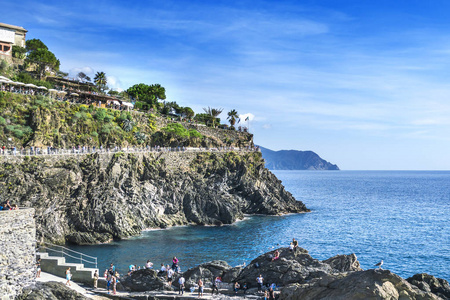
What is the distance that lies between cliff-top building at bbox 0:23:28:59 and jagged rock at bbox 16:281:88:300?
223ft

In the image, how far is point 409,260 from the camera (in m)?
47.6

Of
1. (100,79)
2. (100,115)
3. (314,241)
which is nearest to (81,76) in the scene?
(100,79)

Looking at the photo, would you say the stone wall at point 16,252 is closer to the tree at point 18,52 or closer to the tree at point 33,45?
the tree at point 18,52

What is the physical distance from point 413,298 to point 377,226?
178 ft

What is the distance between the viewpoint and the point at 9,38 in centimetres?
8244

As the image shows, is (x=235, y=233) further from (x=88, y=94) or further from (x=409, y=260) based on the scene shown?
(x=88, y=94)

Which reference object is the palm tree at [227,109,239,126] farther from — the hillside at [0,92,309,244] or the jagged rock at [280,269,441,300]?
the jagged rock at [280,269,441,300]

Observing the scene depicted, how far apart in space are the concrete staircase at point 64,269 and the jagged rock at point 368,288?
16.7 meters

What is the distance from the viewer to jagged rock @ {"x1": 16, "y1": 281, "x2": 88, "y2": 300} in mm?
25031

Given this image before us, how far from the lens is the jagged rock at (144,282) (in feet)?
93.5

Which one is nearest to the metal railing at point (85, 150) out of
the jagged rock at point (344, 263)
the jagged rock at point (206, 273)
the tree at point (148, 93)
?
the tree at point (148, 93)

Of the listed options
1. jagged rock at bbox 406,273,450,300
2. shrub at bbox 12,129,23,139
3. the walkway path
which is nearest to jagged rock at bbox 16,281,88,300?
the walkway path

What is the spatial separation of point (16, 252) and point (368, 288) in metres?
21.5

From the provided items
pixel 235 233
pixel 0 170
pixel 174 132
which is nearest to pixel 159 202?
pixel 235 233
